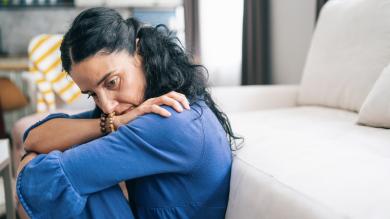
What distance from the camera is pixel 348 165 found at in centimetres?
81

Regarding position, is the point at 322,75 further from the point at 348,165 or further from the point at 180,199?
the point at 180,199

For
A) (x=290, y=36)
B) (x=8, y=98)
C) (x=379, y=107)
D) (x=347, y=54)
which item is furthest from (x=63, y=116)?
(x=8, y=98)

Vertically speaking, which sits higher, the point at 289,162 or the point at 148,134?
the point at 148,134

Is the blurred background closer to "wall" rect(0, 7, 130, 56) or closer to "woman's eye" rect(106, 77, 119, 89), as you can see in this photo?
"wall" rect(0, 7, 130, 56)

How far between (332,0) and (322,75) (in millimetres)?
427

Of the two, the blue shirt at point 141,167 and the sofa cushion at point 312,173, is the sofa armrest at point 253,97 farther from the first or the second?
the blue shirt at point 141,167

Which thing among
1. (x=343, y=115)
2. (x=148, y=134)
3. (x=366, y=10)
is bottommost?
(x=343, y=115)

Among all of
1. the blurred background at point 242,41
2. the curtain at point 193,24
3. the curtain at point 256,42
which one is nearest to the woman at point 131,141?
the blurred background at point 242,41

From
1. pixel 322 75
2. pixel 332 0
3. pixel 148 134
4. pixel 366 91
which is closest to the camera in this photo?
pixel 148 134

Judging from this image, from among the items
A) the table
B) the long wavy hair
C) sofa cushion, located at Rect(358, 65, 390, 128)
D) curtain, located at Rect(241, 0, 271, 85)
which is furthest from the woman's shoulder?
curtain, located at Rect(241, 0, 271, 85)

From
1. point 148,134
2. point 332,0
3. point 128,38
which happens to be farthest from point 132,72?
point 332,0

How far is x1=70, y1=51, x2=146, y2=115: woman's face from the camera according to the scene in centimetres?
85

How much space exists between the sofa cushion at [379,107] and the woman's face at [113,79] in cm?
77

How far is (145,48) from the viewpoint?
915 millimetres
